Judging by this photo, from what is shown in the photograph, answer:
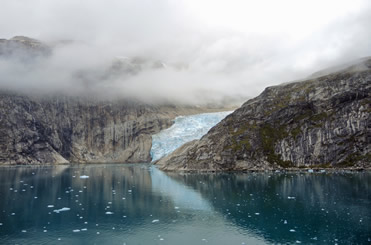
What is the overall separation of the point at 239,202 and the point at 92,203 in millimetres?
16795

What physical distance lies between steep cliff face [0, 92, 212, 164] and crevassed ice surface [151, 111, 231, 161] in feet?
79.7

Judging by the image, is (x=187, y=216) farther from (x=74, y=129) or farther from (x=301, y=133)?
(x=74, y=129)

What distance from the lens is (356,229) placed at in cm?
2306

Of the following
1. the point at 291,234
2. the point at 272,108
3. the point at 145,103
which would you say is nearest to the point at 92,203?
the point at 291,234

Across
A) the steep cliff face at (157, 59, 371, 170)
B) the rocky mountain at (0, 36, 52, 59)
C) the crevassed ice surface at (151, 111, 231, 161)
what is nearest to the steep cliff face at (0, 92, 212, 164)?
A: the crevassed ice surface at (151, 111, 231, 161)

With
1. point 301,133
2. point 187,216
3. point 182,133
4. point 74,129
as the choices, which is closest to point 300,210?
point 187,216

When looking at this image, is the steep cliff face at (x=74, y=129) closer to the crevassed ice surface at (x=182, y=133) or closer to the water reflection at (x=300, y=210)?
the crevassed ice surface at (x=182, y=133)

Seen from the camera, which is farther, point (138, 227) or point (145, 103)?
point (145, 103)

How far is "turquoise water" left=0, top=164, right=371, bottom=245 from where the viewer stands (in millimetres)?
21875

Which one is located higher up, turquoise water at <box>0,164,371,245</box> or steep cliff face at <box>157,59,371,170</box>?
steep cliff face at <box>157,59,371,170</box>

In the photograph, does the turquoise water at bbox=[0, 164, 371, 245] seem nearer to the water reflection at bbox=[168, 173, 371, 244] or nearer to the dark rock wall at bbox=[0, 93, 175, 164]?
the water reflection at bbox=[168, 173, 371, 244]

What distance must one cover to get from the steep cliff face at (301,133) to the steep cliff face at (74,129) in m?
83.8

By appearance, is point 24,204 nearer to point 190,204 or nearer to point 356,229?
point 190,204

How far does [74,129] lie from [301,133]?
5263 inches
